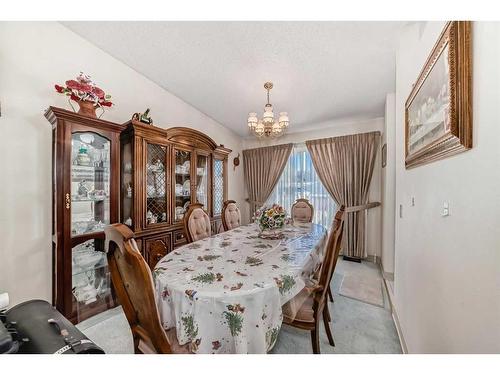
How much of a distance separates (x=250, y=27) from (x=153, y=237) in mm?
2287

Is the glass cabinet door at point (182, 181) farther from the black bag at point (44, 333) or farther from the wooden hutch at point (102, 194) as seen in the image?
the black bag at point (44, 333)

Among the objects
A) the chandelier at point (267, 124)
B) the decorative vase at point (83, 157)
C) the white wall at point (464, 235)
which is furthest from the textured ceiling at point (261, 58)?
the decorative vase at point (83, 157)

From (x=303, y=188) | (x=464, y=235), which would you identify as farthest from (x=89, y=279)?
(x=303, y=188)

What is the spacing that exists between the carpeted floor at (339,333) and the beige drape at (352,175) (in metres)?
1.43

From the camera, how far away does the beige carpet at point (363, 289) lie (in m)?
2.29

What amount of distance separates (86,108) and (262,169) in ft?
10.3

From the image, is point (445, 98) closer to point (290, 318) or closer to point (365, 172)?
point (290, 318)

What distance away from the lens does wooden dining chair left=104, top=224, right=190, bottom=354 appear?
2.68 feet

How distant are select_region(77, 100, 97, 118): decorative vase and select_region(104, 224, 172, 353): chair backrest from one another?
1499 mm

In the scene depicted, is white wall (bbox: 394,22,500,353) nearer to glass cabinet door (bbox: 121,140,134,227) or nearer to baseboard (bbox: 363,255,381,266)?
baseboard (bbox: 363,255,381,266)

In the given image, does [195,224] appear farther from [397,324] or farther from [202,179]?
[397,324]

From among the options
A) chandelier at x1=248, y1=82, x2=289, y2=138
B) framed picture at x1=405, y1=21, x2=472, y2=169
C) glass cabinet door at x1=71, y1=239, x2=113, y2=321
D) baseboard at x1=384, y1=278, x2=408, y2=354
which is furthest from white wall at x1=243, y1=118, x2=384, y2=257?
glass cabinet door at x1=71, y1=239, x2=113, y2=321

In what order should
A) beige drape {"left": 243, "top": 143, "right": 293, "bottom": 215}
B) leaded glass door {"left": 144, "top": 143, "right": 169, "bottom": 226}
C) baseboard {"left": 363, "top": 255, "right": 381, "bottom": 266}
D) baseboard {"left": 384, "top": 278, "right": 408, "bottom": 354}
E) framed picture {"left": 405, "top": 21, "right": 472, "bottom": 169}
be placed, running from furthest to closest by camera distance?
beige drape {"left": 243, "top": 143, "right": 293, "bottom": 215}, baseboard {"left": 363, "top": 255, "right": 381, "bottom": 266}, leaded glass door {"left": 144, "top": 143, "right": 169, "bottom": 226}, baseboard {"left": 384, "top": 278, "right": 408, "bottom": 354}, framed picture {"left": 405, "top": 21, "right": 472, "bottom": 169}

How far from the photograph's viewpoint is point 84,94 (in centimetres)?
182
